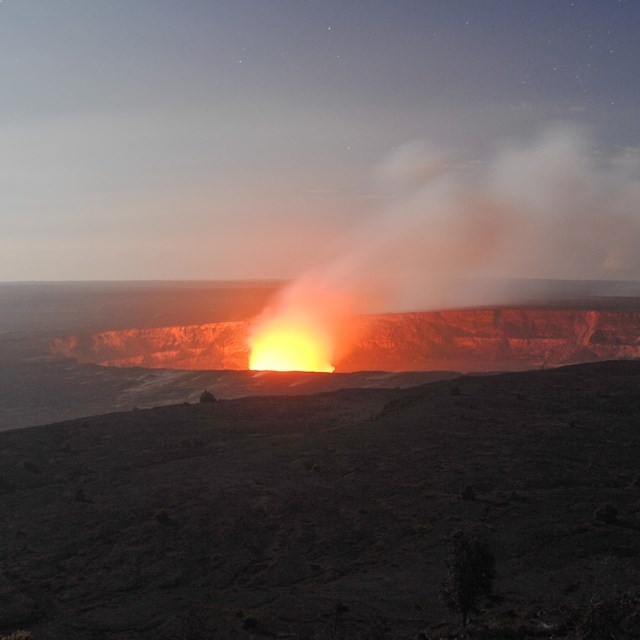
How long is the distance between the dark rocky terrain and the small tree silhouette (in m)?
0.55

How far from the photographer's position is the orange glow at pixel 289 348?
303 ft

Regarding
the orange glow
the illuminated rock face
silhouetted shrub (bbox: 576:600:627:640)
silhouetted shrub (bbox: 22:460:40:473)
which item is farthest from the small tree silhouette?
the illuminated rock face

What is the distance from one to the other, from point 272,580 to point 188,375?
52138mm

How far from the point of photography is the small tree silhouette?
1445 cm

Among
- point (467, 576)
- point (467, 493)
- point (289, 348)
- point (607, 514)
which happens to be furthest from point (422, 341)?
point (467, 576)

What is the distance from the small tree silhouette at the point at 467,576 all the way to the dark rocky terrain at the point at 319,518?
55 cm

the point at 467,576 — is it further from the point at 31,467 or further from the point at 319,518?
the point at 31,467

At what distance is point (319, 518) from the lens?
76.8ft

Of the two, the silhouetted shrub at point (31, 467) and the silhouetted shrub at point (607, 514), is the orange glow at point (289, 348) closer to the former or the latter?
the silhouetted shrub at point (31, 467)

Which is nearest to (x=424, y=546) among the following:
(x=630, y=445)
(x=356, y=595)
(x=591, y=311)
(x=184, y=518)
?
(x=356, y=595)

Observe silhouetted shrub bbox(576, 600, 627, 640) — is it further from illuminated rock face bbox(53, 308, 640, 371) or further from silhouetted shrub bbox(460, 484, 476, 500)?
illuminated rock face bbox(53, 308, 640, 371)

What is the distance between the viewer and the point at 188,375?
6931 centimetres

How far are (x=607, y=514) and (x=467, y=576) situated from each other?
29.4ft

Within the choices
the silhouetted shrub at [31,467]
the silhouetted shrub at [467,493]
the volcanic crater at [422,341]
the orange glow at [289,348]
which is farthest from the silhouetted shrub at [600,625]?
the volcanic crater at [422,341]
